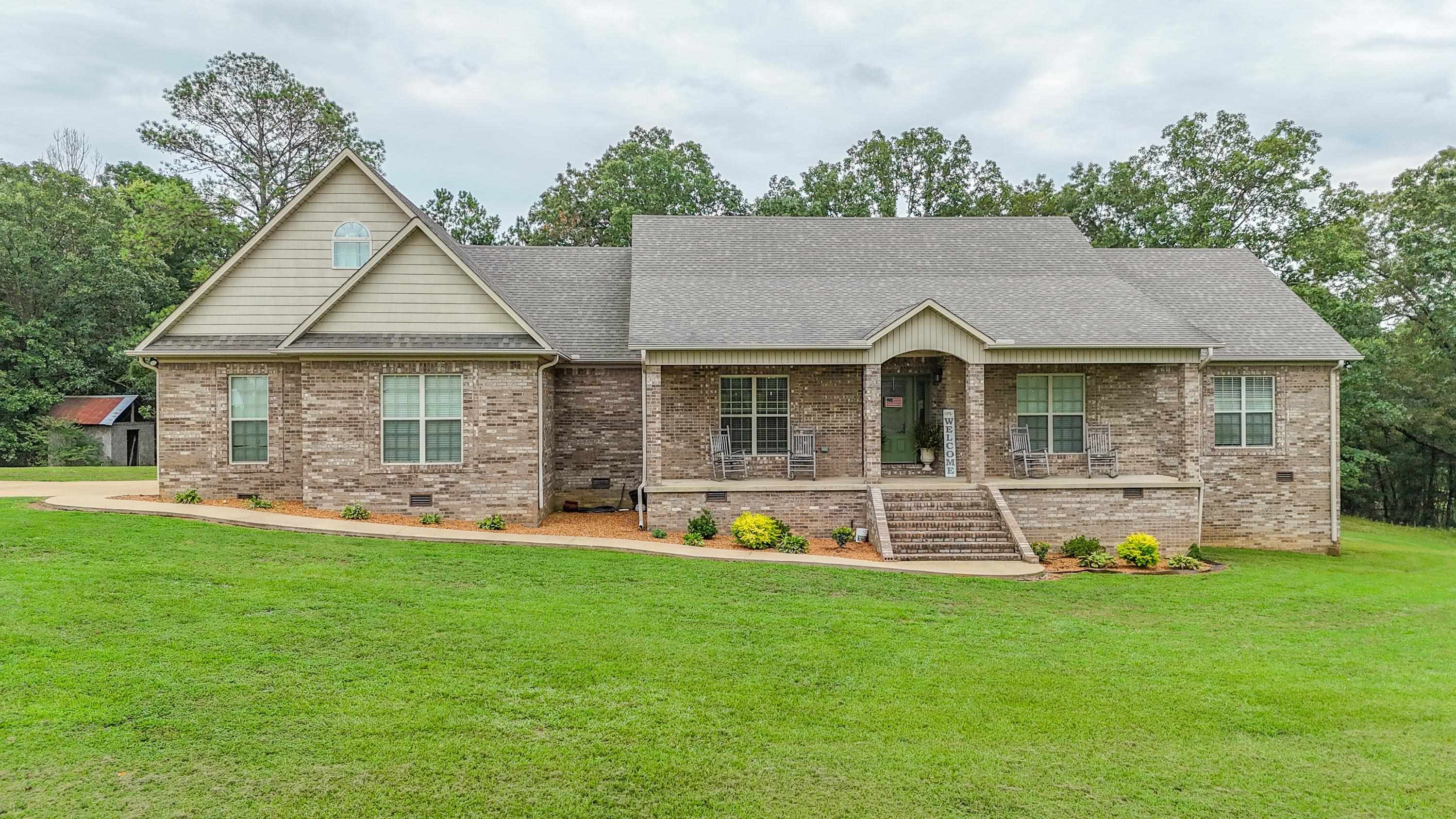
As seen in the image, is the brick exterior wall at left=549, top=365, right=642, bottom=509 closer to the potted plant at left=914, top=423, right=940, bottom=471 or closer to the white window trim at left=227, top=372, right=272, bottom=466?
the white window trim at left=227, top=372, right=272, bottom=466

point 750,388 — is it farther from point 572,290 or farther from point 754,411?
point 572,290

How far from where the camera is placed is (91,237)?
2892cm

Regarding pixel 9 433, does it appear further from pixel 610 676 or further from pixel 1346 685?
pixel 1346 685

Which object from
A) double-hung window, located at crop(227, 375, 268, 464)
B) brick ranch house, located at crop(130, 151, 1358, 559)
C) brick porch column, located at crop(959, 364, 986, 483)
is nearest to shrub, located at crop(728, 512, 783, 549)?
brick ranch house, located at crop(130, 151, 1358, 559)

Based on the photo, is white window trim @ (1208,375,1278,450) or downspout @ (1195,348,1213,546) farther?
white window trim @ (1208,375,1278,450)

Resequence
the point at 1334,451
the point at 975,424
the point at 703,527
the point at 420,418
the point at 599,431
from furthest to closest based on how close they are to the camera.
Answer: the point at 599,431
the point at 1334,451
the point at 975,424
the point at 420,418
the point at 703,527

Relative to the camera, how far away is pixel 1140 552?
1288 cm

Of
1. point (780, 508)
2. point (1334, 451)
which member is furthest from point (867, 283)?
point (1334, 451)

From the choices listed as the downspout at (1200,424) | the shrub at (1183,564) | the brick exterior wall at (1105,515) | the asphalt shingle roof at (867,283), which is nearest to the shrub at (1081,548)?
the brick exterior wall at (1105,515)

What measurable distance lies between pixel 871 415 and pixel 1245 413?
835cm

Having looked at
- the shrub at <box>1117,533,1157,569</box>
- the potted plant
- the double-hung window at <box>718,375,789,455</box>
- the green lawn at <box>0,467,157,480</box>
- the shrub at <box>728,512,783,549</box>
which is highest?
the double-hung window at <box>718,375,789,455</box>

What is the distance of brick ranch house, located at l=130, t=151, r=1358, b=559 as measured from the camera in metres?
14.0

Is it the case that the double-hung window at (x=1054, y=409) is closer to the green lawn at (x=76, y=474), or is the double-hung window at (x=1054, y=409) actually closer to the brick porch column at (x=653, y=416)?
the brick porch column at (x=653, y=416)

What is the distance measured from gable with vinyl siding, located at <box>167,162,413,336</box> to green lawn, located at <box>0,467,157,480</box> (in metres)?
7.76
